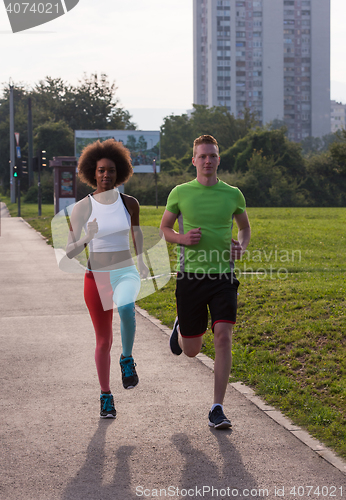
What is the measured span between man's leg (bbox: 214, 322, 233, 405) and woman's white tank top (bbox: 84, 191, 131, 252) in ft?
3.03

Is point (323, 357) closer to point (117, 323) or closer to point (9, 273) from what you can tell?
point (117, 323)

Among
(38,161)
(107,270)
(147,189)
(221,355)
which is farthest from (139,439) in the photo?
(147,189)

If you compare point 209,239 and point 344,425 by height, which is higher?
point 209,239

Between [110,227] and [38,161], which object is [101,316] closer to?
[110,227]

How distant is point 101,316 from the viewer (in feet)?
15.2

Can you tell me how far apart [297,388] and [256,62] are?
150891 millimetres

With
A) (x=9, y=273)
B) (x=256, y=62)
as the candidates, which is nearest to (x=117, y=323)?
(x=9, y=273)

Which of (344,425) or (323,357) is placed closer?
(344,425)

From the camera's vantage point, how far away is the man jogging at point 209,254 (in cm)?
450

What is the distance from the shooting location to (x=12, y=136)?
48.9 meters

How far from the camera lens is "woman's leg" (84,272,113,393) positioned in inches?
182

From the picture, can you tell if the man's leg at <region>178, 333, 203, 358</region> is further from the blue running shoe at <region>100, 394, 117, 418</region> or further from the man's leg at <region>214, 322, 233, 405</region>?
the blue running shoe at <region>100, 394, 117, 418</region>

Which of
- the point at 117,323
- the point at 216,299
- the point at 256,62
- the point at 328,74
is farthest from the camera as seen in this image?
the point at 328,74

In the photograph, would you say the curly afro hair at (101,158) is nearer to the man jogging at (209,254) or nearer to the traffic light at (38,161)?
the man jogging at (209,254)
